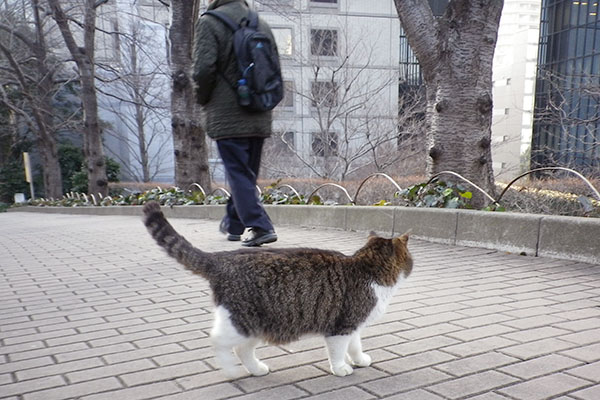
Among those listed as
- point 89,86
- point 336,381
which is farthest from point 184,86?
point 336,381

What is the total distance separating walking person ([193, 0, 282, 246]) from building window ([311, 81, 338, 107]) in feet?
36.0

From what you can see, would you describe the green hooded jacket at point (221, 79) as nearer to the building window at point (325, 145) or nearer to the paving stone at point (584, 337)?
the paving stone at point (584, 337)

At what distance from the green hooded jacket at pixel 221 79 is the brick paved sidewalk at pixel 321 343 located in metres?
1.58

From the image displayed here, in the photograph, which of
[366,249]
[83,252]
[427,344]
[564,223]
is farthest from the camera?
[83,252]

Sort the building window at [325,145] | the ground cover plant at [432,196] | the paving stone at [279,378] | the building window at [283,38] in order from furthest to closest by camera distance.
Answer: the building window at [283,38] → the building window at [325,145] → the ground cover plant at [432,196] → the paving stone at [279,378]

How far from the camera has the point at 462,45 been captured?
6961mm

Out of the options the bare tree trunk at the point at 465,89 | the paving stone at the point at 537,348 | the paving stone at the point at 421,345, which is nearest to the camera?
the paving stone at the point at 537,348

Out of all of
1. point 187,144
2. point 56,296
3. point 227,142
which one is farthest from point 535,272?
Answer: point 187,144

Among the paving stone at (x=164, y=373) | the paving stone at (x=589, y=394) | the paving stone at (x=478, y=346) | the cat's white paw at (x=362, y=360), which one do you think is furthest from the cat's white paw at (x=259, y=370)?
the paving stone at (x=589, y=394)

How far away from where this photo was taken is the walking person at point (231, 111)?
14.8 feet

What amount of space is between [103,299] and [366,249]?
8.33 ft

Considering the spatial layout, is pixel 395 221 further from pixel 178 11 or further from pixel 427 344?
pixel 178 11

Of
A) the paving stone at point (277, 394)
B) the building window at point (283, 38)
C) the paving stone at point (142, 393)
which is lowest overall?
the paving stone at point (142, 393)

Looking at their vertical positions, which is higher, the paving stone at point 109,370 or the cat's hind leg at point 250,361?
the cat's hind leg at point 250,361
